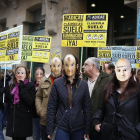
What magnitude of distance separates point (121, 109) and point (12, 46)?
318cm

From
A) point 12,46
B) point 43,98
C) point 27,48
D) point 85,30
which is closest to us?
point 43,98

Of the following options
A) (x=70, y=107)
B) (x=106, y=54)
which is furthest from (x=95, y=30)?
(x=70, y=107)

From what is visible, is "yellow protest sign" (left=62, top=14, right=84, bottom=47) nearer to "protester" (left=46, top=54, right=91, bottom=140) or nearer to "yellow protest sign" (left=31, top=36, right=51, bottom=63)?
"yellow protest sign" (left=31, top=36, right=51, bottom=63)

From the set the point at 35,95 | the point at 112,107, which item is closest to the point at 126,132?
the point at 112,107

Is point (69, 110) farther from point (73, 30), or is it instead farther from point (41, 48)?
point (41, 48)

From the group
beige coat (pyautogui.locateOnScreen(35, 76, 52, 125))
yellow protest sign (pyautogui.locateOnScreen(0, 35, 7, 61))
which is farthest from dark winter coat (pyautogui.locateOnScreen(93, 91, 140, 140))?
yellow protest sign (pyautogui.locateOnScreen(0, 35, 7, 61))

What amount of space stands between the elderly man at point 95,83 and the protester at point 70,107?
1.10 ft

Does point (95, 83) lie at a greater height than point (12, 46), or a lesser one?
lesser

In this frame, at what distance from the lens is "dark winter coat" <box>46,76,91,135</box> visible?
10.5 ft

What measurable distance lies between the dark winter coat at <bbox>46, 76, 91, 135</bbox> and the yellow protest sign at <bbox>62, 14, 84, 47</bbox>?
263 cm

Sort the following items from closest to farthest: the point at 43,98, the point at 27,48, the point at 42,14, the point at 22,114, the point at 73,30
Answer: the point at 43,98, the point at 22,114, the point at 73,30, the point at 27,48, the point at 42,14

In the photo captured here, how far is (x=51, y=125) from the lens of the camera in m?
3.24

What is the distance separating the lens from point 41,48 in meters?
6.89

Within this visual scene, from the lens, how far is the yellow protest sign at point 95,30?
5.50 m
